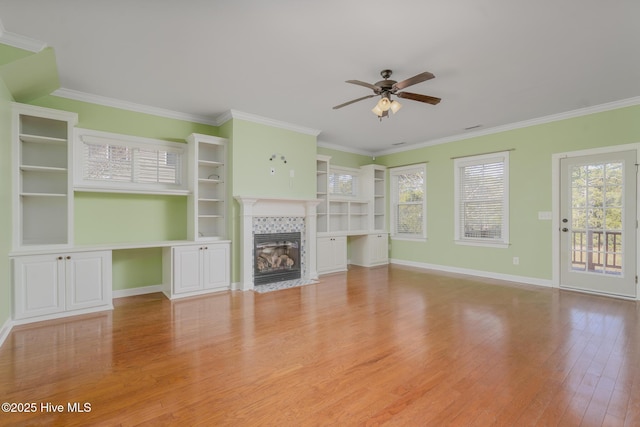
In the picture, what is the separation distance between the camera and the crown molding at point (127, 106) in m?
3.90

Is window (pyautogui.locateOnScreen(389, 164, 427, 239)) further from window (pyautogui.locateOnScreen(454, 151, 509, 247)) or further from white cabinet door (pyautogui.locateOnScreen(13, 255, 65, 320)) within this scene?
white cabinet door (pyautogui.locateOnScreen(13, 255, 65, 320))

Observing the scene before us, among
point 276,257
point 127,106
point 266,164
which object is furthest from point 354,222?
point 127,106

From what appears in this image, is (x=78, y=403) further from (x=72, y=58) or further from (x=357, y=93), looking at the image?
(x=357, y=93)

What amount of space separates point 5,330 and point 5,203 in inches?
48.3

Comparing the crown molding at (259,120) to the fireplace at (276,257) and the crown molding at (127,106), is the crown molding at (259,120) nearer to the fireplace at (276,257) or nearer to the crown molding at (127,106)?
the crown molding at (127,106)

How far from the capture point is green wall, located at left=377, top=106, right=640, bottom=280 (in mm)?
4457

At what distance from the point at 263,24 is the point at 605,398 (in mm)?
3628

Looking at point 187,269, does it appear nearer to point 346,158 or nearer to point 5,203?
point 5,203

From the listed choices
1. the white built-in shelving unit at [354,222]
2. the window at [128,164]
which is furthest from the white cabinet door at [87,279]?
the white built-in shelving unit at [354,222]

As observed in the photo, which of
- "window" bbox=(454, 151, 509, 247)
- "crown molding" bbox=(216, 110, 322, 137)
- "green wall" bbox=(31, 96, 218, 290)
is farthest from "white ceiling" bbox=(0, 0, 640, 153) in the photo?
"window" bbox=(454, 151, 509, 247)

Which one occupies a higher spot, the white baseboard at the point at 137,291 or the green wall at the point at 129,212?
the green wall at the point at 129,212

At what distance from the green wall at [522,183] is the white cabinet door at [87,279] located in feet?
18.6

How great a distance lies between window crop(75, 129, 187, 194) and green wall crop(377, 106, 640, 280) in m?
4.92

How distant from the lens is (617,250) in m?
4.31
